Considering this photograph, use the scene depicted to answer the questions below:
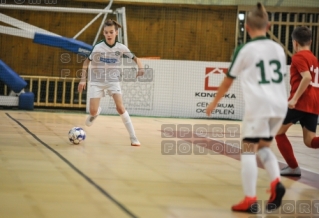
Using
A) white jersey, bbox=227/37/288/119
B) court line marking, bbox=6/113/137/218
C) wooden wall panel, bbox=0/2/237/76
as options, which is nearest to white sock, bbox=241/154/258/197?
white jersey, bbox=227/37/288/119

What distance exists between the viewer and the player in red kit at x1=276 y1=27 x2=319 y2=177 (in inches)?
253

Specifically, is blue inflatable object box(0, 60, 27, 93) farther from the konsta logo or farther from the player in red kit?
the player in red kit

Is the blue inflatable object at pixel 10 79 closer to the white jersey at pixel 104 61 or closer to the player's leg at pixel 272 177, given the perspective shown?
the white jersey at pixel 104 61

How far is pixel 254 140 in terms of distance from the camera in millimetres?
4762

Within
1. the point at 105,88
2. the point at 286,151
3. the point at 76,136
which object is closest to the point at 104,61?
the point at 105,88

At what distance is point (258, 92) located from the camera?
15.2 feet

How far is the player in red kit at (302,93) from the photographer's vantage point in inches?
253

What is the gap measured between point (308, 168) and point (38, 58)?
12035 mm

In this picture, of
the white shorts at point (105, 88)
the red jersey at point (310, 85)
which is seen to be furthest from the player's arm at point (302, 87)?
the white shorts at point (105, 88)

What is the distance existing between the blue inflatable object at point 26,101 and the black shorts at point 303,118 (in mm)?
10766

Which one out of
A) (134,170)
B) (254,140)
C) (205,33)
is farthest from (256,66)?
(205,33)

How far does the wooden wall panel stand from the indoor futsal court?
32mm

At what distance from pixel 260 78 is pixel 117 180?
202cm

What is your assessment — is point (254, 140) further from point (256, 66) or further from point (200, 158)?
point (200, 158)
